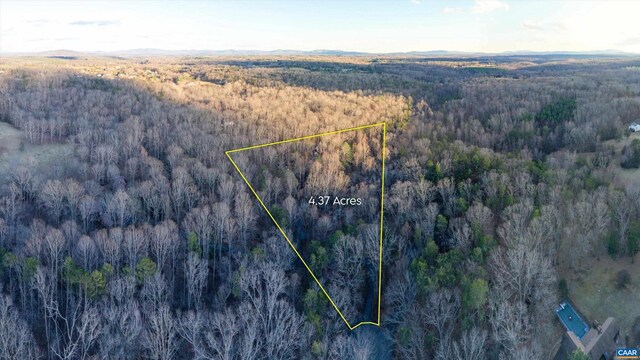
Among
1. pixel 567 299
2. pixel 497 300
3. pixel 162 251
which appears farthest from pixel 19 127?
pixel 567 299

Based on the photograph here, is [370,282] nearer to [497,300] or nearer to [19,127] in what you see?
[497,300]

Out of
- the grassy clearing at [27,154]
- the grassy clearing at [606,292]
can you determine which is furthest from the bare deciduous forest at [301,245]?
the grassy clearing at [27,154]

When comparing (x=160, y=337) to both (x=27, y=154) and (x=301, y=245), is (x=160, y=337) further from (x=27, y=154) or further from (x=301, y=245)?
(x=27, y=154)

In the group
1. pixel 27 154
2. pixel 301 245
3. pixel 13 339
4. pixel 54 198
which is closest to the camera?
pixel 13 339

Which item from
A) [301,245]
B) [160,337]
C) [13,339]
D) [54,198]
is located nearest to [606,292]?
[301,245]

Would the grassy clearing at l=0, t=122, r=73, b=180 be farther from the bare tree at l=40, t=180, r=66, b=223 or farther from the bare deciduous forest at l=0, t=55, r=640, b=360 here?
the bare tree at l=40, t=180, r=66, b=223
